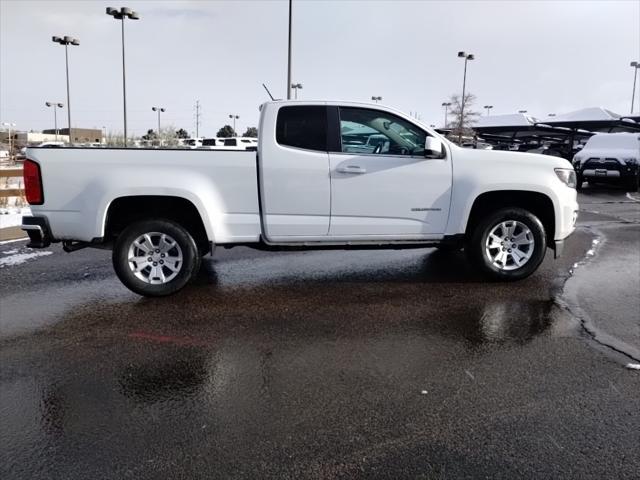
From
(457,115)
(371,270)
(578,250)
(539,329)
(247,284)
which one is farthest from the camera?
(457,115)

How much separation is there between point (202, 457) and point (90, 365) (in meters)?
1.61

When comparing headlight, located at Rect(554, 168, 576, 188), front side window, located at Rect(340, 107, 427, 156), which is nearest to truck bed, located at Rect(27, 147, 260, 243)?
front side window, located at Rect(340, 107, 427, 156)

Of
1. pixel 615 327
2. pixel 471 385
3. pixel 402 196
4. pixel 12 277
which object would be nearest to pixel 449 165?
pixel 402 196

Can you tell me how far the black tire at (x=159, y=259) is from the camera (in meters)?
5.45

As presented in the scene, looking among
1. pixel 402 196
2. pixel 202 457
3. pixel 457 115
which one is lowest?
pixel 202 457

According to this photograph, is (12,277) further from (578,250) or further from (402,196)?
(578,250)

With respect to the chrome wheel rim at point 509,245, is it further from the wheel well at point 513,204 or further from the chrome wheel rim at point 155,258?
the chrome wheel rim at point 155,258

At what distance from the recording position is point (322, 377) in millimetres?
3824

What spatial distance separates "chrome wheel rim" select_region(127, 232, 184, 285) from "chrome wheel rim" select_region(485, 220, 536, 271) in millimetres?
3369

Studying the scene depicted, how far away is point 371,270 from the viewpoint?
22.8 feet

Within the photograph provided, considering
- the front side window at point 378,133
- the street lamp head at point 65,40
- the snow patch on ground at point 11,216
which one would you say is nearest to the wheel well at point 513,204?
the front side window at point 378,133

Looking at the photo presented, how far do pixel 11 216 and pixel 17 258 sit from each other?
4.13m

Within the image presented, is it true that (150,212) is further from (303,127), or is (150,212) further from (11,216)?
(11,216)

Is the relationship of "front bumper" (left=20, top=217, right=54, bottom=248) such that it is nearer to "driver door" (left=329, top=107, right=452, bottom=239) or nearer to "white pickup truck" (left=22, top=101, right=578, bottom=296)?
"white pickup truck" (left=22, top=101, right=578, bottom=296)
